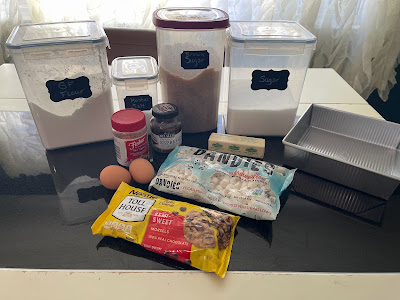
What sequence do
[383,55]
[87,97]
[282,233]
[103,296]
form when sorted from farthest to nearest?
1. [383,55]
2. [87,97]
3. [282,233]
4. [103,296]

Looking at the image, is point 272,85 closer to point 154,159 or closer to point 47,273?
point 154,159

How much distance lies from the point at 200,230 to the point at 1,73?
108cm

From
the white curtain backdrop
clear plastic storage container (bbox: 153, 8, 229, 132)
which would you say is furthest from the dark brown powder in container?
the white curtain backdrop

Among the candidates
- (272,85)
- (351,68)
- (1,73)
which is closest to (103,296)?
(272,85)

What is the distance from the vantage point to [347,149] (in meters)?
0.79

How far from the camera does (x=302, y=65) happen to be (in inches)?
30.3

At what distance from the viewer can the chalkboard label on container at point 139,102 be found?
0.75m

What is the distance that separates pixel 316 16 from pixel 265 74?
1049 mm

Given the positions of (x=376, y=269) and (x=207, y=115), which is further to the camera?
(x=207, y=115)

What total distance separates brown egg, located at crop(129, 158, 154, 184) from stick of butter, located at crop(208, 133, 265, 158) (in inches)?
6.4

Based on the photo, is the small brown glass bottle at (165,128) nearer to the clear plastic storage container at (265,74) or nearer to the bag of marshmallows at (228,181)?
the bag of marshmallows at (228,181)

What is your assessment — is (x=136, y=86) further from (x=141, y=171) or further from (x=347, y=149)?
(x=347, y=149)

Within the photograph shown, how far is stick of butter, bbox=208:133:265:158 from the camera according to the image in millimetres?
745

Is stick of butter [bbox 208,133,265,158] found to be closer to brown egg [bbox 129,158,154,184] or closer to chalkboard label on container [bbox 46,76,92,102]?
brown egg [bbox 129,158,154,184]
